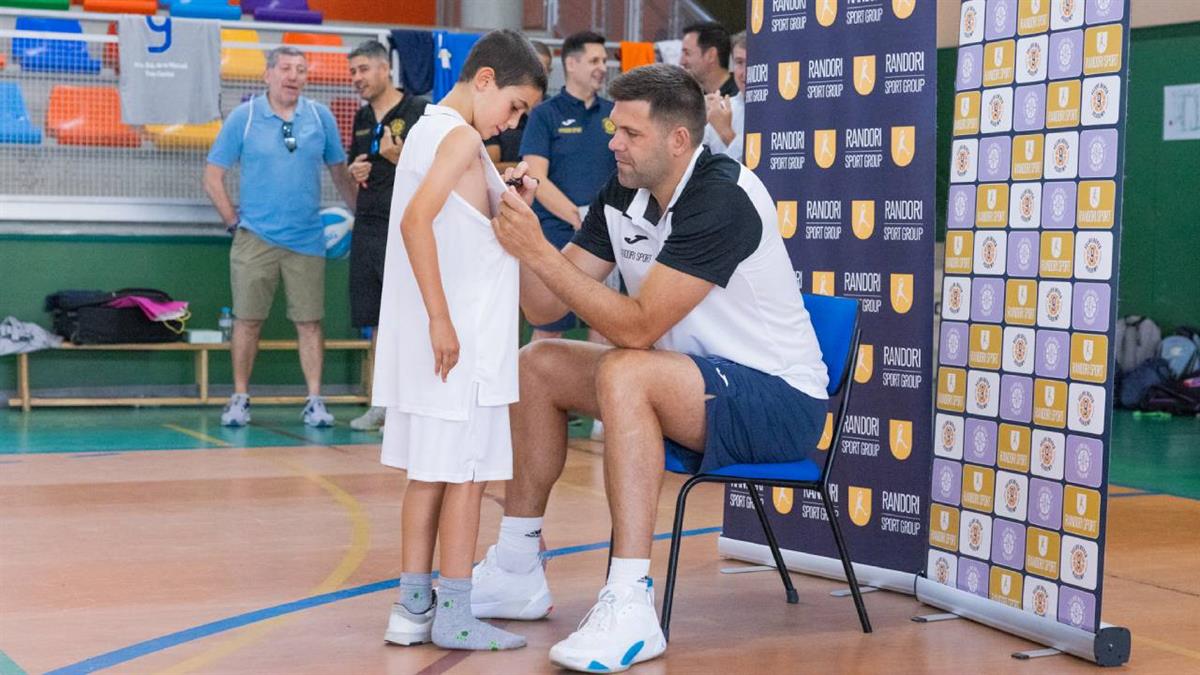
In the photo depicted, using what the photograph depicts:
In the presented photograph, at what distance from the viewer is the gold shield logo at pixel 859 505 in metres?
4.39

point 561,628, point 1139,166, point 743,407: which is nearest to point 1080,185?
point 743,407

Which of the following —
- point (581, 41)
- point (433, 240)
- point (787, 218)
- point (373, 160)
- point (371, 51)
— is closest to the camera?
point (433, 240)

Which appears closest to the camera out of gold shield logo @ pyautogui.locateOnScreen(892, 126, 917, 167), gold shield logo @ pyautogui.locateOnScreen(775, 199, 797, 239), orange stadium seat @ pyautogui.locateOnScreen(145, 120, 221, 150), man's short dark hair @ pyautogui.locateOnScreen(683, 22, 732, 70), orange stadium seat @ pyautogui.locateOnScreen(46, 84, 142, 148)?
gold shield logo @ pyautogui.locateOnScreen(892, 126, 917, 167)

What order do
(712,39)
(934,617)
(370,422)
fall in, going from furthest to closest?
(370,422)
(712,39)
(934,617)

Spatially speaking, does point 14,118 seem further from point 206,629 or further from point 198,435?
point 206,629

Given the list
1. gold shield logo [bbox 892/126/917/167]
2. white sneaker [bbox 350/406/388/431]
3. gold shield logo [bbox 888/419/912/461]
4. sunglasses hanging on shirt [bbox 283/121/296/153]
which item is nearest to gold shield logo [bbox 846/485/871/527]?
gold shield logo [bbox 888/419/912/461]

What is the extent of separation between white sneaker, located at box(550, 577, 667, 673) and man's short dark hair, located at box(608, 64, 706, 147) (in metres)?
1.14

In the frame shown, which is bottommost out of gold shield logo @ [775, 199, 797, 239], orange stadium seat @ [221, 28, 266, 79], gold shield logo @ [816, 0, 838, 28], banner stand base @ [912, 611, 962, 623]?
banner stand base @ [912, 611, 962, 623]

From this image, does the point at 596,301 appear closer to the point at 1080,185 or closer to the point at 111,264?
the point at 1080,185

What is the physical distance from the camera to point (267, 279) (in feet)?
27.0

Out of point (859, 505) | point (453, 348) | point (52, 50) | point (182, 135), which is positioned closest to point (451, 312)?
point (453, 348)

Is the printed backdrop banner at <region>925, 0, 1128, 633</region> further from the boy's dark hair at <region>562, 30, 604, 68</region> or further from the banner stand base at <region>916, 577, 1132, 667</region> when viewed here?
the boy's dark hair at <region>562, 30, 604, 68</region>

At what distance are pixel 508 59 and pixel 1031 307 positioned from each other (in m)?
1.44

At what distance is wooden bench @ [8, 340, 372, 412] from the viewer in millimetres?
8727
